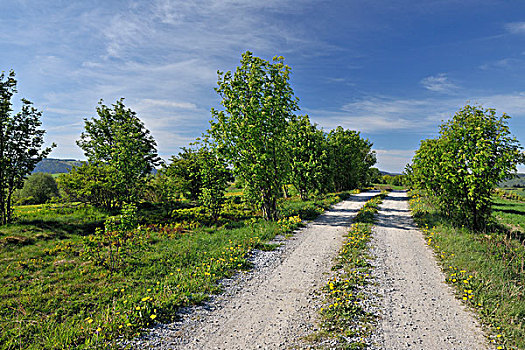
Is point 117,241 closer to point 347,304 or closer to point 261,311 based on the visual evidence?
point 261,311

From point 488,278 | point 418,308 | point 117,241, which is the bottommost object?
point 418,308

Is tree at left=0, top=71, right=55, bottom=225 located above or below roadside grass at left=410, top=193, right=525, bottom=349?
above

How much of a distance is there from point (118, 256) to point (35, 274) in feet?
10.1

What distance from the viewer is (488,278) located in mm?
8484

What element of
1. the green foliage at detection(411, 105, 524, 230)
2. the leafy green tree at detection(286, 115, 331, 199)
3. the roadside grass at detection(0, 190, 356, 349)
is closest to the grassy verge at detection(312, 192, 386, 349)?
the roadside grass at detection(0, 190, 356, 349)

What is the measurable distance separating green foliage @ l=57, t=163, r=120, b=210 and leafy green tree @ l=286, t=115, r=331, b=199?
1782 centimetres

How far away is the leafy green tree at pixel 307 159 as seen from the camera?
95.5 ft

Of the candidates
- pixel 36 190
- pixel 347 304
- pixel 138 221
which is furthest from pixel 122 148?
pixel 36 190

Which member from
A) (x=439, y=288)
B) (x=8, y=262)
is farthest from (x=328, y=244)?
(x=8, y=262)

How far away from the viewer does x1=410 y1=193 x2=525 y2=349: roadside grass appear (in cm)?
619

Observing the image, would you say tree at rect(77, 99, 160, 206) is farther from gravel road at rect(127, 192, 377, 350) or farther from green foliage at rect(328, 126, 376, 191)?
green foliage at rect(328, 126, 376, 191)

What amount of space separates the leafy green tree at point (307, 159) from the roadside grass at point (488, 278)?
15.0 metres

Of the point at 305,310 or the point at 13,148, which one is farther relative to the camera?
the point at 13,148

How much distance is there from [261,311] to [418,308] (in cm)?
440
